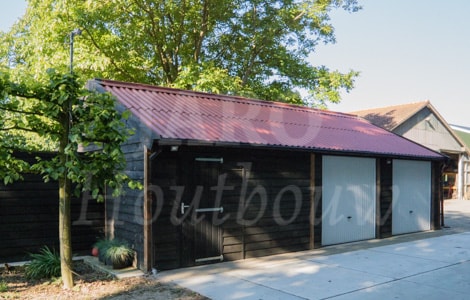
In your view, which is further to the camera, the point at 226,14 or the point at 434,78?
the point at 226,14

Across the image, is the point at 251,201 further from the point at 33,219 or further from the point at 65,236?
the point at 33,219

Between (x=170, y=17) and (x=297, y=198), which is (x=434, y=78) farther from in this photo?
(x=170, y=17)

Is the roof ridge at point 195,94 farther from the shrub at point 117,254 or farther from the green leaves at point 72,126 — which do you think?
the shrub at point 117,254

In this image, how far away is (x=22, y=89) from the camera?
5.55 meters

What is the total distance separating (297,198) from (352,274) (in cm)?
247

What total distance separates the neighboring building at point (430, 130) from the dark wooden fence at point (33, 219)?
668 inches

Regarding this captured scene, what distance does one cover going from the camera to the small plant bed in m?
5.52

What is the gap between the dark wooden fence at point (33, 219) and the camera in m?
7.43

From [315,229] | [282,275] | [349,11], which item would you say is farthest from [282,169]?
[349,11]

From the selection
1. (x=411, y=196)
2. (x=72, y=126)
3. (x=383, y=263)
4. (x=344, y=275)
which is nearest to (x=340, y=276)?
(x=344, y=275)

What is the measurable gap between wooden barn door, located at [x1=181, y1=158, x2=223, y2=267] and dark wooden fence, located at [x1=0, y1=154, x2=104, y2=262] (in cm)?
229

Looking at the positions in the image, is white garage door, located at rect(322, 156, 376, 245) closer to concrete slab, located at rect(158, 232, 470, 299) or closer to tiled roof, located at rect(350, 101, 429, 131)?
concrete slab, located at rect(158, 232, 470, 299)

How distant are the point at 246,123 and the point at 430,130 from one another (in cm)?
1849

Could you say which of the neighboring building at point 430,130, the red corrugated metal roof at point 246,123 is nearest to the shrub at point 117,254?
the red corrugated metal roof at point 246,123
